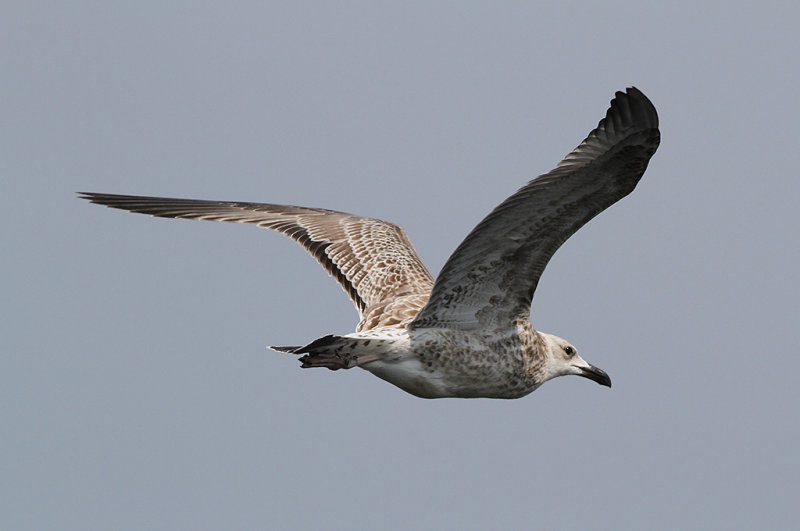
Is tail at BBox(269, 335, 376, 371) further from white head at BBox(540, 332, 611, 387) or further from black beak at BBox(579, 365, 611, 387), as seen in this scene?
black beak at BBox(579, 365, 611, 387)

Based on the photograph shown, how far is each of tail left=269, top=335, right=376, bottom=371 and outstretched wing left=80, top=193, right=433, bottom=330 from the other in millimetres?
1491

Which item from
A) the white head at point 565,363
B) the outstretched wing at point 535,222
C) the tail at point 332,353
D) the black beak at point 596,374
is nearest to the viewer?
the outstretched wing at point 535,222

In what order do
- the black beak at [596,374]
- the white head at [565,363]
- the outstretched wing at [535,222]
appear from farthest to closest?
the black beak at [596,374]
the white head at [565,363]
the outstretched wing at [535,222]

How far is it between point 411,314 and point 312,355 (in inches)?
72.5

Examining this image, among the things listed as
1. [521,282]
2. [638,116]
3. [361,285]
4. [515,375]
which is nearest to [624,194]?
[638,116]

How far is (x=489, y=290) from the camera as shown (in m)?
11.5

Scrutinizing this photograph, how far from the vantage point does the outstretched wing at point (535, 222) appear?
10.2 m

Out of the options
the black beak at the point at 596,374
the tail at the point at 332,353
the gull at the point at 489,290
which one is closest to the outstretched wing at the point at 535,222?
the gull at the point at 489,290

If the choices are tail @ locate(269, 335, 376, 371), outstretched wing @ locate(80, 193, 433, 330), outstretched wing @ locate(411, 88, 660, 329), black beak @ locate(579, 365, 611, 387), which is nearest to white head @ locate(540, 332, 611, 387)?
black beak @ locate(579, 365, 611, 387)

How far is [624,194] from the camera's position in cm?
1054

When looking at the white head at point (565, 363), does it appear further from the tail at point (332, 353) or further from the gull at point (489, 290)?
the tail at point (332, 353)

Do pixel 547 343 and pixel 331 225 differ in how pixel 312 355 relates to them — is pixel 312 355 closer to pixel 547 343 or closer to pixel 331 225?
pixel 547 343

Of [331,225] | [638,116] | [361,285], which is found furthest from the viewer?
[331,225]

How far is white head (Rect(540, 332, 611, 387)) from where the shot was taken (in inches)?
497
